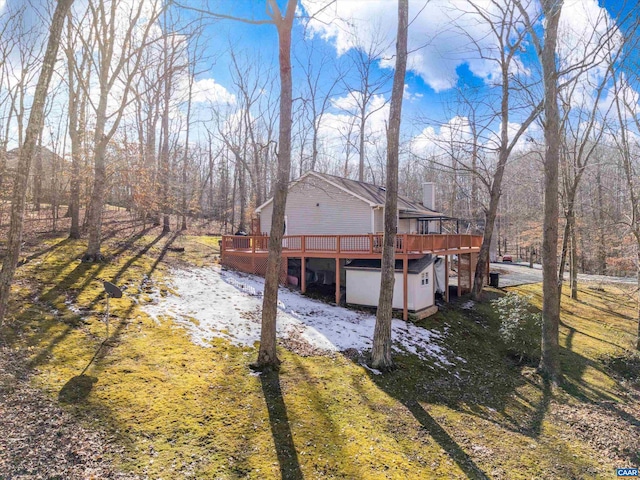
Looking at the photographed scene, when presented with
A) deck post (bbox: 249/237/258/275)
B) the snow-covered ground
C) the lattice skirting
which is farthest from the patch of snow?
deck post (bbox: 249/237/258/275)

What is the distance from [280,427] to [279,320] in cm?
524

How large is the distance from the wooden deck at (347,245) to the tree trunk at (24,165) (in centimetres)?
1019

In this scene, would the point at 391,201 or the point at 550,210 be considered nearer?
the point at 391,201

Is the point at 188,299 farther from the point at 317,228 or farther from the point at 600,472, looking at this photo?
the point at 600,472

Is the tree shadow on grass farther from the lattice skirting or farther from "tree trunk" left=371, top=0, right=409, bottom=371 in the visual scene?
the lattice skirting

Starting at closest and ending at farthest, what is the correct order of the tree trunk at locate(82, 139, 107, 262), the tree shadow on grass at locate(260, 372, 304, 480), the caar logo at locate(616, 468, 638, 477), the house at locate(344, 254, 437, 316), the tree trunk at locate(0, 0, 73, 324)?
the tree shadow on grass at locate(260, 372, 304, 480)
the tree trunk at locate(0, 0, 73, 324)
the caar logo at locate(616, 468, 638, 477)
the tree trunk at locate(82, 139, 107, 262)
the house at locate(344, 254, 437, 316)

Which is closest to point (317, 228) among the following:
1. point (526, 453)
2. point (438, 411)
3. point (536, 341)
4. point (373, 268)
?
point (373, 268)

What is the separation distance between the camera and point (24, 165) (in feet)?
16.4

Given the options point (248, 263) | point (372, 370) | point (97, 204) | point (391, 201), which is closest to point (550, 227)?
point (391, 201)

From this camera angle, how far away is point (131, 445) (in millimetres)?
4500

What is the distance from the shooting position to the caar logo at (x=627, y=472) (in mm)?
5633

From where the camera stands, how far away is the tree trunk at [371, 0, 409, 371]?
8266 mm

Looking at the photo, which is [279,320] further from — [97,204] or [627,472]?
[627,472]

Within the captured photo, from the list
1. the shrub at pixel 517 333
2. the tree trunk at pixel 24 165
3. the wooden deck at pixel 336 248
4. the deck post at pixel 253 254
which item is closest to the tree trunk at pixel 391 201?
the wooden deck at pixel 336 248
